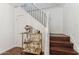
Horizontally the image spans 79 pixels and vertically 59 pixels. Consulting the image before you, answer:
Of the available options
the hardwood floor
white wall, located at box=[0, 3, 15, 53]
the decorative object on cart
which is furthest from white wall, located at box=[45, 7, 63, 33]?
white wall, located at box=[0, 3, 15, 53]

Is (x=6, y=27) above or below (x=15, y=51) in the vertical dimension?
above

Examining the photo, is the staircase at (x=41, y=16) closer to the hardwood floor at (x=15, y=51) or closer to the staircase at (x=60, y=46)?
the staircase at (x=60, y=46)

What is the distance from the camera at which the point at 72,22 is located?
4.53 ft

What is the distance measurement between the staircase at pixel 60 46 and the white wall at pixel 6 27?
0.53 metres

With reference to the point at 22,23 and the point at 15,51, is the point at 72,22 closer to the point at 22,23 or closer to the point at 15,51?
the point at 22,23

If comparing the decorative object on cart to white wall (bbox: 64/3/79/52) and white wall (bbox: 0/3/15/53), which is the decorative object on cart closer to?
white wall (bbox: 0/3/15/53)

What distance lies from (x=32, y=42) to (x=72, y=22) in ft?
1.95

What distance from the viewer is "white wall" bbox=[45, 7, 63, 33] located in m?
1.35

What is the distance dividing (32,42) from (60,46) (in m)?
0.38

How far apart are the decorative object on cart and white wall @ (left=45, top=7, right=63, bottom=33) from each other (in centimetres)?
20

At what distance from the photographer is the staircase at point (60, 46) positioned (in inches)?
54.5

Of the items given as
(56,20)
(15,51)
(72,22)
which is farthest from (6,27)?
(72,22)

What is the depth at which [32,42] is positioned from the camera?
1.40 m

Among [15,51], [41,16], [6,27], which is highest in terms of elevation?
[41,16]
